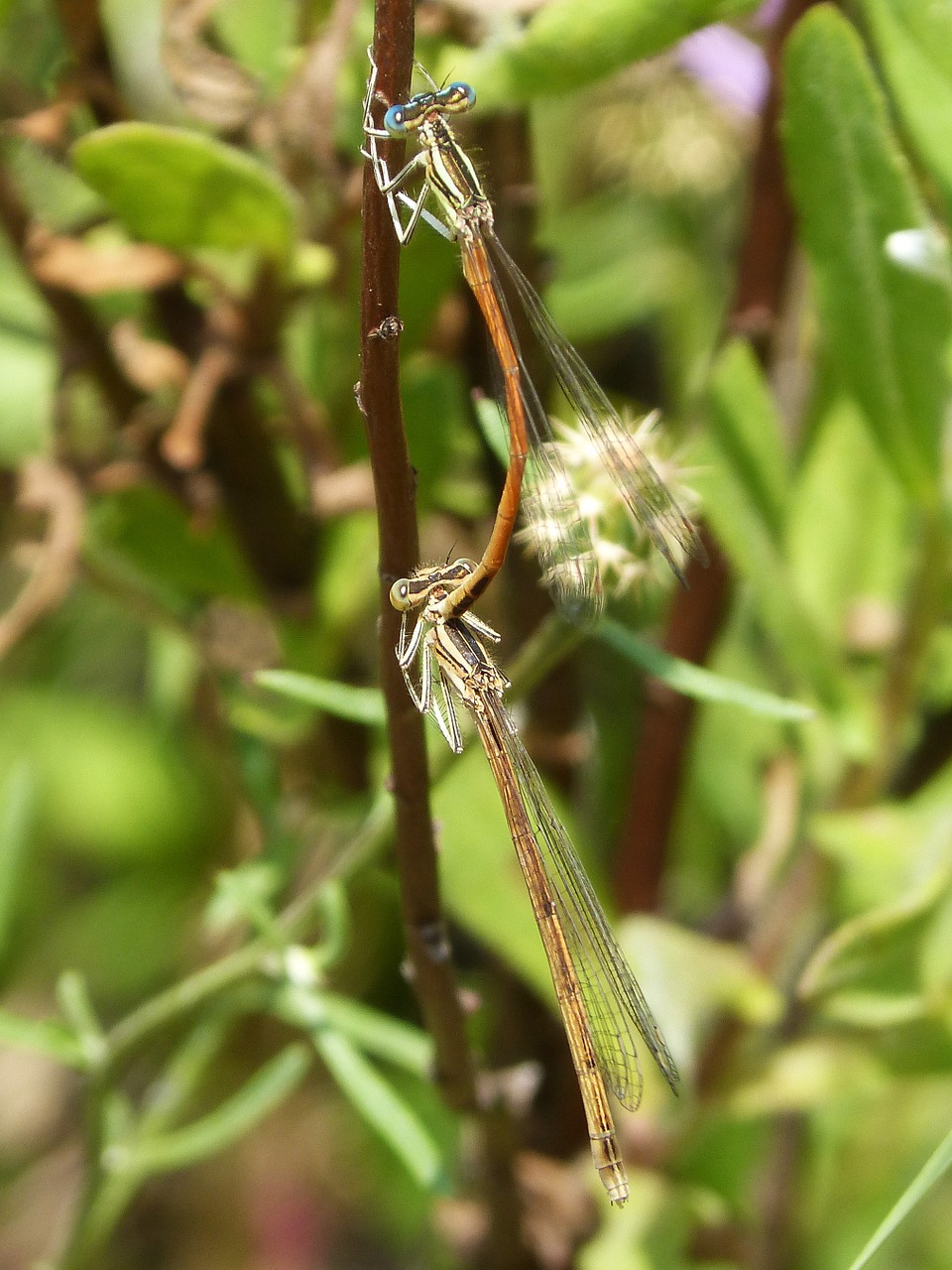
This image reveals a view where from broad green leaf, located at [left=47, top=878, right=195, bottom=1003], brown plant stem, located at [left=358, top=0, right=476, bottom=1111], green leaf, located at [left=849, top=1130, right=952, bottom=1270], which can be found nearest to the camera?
brown plant stem, located at [left=358, top=0, right=476, bottom=1111]

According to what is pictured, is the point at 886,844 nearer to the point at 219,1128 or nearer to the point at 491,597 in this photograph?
the point at 491,597

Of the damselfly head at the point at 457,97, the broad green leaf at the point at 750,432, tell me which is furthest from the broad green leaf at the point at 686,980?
the damselfly head at the point at 457,97

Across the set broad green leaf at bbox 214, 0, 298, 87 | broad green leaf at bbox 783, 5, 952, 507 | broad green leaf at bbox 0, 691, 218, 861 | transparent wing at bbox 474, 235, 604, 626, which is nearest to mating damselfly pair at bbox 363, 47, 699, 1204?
transparent wing at bbox 474, 235, 604, 626

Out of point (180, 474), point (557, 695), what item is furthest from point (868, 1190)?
point (180, 474)

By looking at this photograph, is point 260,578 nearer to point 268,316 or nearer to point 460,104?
point 268,316

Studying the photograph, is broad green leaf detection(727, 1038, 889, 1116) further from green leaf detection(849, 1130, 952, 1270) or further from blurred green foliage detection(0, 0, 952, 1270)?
green leaf detection(849, 1130, 952, 1270)

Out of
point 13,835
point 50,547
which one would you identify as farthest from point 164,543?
point 13,835
